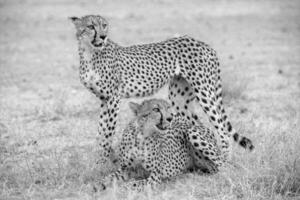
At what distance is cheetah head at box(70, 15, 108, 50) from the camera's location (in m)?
5.48

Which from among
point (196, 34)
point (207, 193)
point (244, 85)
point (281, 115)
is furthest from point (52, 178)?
point (196, 34)

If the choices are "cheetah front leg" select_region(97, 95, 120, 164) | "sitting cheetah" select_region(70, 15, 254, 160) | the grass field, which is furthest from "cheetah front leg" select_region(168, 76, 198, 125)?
"cheetah front leg" select_region(97, 95, 120, 164)

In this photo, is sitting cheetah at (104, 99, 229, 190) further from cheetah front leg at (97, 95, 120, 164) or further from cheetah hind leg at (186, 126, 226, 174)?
cheetah front leg at (97, 95, 120, 164)

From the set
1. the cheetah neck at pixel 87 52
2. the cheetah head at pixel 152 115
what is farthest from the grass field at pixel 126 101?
the cheetah neck at pixel 87 52

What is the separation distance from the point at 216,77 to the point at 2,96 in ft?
10.9

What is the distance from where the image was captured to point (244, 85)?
8.12 metres

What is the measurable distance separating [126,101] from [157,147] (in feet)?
9.99

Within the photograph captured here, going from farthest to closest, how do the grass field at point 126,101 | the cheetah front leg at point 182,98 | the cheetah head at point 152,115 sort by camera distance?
the cheetah front leg at point 182,98
the cheetah head at point 152,115
the grass field at point 126,101

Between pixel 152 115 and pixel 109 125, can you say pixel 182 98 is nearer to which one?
pixel 109 125

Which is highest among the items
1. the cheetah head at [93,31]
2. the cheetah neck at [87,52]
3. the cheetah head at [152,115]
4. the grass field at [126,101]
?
the cheetah head at [93,31]

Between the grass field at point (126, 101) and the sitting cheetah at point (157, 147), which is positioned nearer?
the grass field at point (126, 101)

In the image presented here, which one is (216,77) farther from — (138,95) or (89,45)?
(89,45)

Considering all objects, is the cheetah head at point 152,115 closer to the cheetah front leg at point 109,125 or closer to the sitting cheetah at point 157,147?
the sitting cheetah at point 157,147

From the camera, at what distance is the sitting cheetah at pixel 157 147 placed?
15.8 ft
